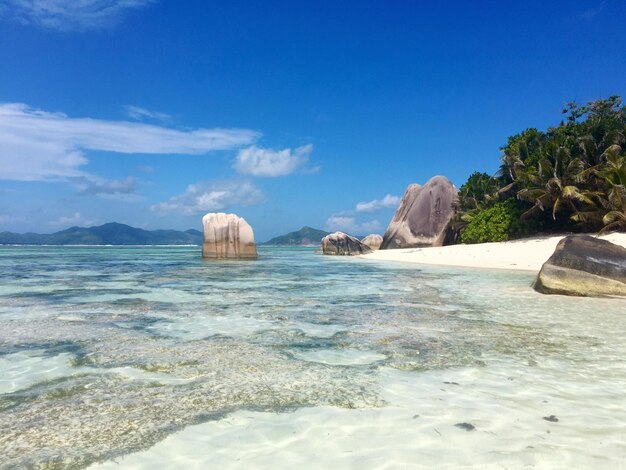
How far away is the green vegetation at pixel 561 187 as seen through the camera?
26.8 m

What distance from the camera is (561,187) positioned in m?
28.9

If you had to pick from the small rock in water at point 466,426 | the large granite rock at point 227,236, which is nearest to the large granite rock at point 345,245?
the large granite rock at point 227,236

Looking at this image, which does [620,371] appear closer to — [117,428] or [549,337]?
[549,337]

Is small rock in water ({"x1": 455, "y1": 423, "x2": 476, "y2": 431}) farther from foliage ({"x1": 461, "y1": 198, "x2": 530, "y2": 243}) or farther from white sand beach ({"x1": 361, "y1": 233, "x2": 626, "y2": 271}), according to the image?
foliage ({"x1": 461, "y1": 198, "x2": 530, "y2": 243})

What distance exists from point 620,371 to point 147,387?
5.16 meters

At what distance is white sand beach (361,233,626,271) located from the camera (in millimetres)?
23755

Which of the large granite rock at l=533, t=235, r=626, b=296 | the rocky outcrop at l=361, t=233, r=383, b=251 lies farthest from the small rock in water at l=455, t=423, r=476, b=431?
the rocky outcrop at l=361, t=233, r=383, b=251

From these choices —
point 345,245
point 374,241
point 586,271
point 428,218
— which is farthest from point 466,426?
point 374,241

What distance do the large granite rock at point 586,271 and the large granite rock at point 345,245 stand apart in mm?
28766

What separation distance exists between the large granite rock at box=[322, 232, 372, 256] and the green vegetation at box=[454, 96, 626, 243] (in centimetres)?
950

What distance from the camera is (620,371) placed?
193 inches

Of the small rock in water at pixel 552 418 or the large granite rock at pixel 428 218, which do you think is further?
the large granite rock at pixel 428 218

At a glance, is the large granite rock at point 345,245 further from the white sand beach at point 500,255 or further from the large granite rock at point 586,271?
the large granite rock at point 586,271

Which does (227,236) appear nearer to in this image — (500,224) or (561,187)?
(500,224)
